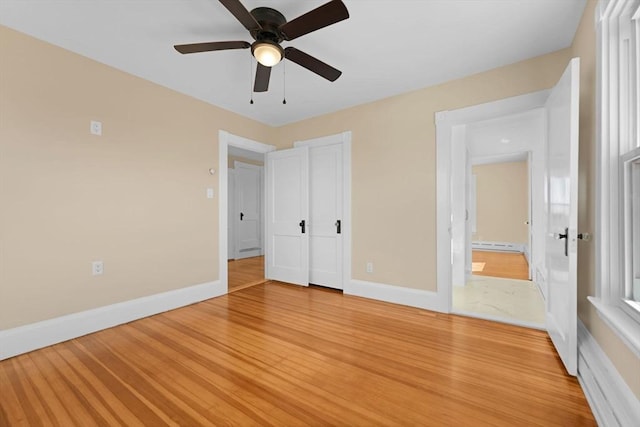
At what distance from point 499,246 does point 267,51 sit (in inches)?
328

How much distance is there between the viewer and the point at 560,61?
2455 mm

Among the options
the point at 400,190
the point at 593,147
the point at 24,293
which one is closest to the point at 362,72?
the point at 400,190

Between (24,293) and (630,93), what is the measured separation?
4.26 metres

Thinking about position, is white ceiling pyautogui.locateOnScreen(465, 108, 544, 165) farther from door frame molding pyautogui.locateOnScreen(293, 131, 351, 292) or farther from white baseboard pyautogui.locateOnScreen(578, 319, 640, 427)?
white baseboard pyautogui.locateOnScreen(578, 319, 640, 427)

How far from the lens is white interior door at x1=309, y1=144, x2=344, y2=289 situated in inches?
152

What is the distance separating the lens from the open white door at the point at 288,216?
411 cm

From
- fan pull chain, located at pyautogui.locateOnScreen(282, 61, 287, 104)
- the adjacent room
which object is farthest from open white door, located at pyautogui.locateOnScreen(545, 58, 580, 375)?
fan pull chain, located at pyautogui.locateOnScreen(282, 61, 287, 104)

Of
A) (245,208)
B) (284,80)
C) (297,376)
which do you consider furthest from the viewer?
(245,208)

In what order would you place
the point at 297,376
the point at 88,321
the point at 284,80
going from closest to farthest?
the point at 297,376 < the point at 88,321 < the point at 284,80

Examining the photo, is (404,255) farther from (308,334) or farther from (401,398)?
(401,398)

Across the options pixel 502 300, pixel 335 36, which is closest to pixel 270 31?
pixel 335 36

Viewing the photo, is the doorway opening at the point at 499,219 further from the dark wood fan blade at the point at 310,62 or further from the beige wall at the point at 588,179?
the dark wood fan blade at the point at 310,62

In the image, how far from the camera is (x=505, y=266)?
5.59 metres

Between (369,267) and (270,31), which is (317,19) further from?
(369,267)
